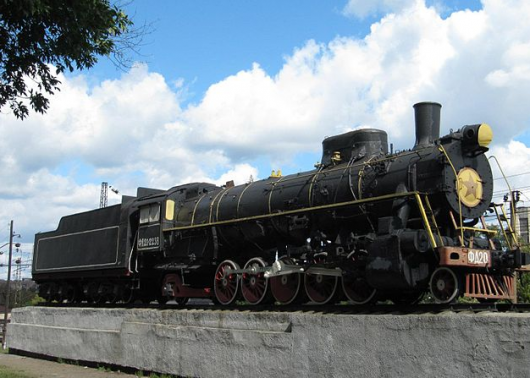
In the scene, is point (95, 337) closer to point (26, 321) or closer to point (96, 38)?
point (26, 321)

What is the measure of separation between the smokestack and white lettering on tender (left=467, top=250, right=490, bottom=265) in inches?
93.4

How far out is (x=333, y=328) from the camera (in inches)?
336

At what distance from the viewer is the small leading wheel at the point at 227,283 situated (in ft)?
39.1

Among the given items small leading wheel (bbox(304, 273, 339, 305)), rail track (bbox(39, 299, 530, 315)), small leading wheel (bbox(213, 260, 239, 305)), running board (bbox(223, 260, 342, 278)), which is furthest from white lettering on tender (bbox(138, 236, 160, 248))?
small leading wheel (bbox(304, 273, 339, 305))

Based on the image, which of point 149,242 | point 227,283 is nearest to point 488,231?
point 227,283

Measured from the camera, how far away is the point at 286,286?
10898mm

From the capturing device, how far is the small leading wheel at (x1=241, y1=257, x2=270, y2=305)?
36.8 feet

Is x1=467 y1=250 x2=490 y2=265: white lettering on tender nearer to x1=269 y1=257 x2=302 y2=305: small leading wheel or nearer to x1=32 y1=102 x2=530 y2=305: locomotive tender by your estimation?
x1=32 y1=102 x2=530 y2=305: locomotive tender

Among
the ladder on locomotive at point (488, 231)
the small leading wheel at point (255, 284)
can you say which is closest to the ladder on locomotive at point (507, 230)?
the ladder on locomotive at point (488, 231)

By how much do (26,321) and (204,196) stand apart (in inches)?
279

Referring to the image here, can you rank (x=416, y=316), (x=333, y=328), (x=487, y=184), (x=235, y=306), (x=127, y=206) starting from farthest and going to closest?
(x=127, y=206) → (x=235, y=306) → (x=487, y=184) → (x=333, y=328) → (x=416, y=316)

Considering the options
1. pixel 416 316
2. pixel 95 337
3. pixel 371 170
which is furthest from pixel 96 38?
pixel 95 337

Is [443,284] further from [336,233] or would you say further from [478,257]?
[336,233]

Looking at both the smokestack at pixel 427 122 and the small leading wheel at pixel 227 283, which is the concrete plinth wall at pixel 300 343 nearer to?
the small leading wheel at pixel 227 283
